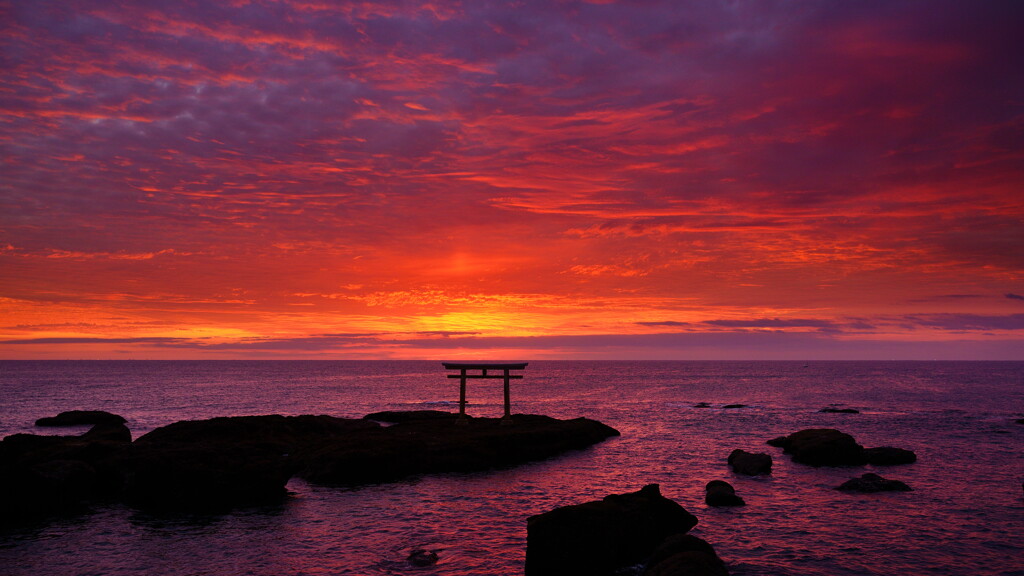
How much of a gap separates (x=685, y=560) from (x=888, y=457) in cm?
2796

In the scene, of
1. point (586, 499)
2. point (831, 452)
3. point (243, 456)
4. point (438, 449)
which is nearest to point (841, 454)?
point (831, 452)

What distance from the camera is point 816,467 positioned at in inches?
1403

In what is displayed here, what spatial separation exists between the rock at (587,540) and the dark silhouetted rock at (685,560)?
1.15 m

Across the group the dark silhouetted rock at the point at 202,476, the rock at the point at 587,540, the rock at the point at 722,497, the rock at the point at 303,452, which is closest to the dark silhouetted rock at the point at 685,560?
the rock at the point at 587,540

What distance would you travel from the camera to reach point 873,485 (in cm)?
2869

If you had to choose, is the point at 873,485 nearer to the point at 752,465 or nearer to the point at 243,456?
the point at 752,465

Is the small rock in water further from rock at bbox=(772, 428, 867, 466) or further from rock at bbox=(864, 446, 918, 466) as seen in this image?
rock at bbox=(864, 446, 918, 466)

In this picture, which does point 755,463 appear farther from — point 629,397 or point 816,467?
point 629,397

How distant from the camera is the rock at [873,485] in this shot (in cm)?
2861

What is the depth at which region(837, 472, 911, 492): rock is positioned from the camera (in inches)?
1126

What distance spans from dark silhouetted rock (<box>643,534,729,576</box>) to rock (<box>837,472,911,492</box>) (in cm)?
1580

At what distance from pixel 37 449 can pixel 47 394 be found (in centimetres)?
8588

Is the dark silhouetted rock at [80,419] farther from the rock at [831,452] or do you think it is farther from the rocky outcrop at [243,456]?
the rock at [831,452]

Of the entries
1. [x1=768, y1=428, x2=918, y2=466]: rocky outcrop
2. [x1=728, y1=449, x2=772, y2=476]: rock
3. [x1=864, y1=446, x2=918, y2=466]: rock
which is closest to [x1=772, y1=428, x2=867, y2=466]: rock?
[x1=768, y1=428, x2=918, y2=466]: rocky outcrop
